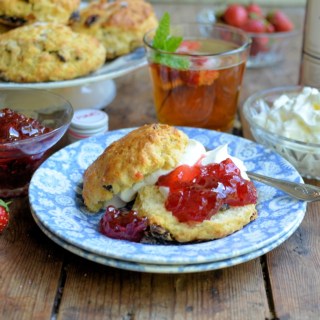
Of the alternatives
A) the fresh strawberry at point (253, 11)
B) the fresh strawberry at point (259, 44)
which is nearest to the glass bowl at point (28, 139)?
the fresh strawberry at point (259, 44)

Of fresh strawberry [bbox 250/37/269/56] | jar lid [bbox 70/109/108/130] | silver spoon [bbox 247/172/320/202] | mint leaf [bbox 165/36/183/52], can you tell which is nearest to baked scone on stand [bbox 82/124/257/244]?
silver spoon [bbox 247/172/320/202]

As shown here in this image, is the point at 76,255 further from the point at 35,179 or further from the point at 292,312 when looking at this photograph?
the point at 292,312

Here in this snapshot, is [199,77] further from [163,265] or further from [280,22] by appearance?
[280,22]

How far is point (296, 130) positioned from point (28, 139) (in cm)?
87

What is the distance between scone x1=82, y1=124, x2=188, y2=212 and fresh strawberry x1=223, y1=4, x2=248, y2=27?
5.27 ft

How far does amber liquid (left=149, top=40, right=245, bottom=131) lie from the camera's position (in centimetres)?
214

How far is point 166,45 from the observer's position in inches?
85.4

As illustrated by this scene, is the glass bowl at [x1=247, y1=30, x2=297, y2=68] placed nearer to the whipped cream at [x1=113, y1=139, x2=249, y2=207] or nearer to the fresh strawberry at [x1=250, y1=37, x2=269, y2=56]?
the fresh strawberry at [x1=250, y1=37, x2=269, y2=56]

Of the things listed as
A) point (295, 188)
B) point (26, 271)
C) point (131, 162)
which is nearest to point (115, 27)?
point (131, 162)

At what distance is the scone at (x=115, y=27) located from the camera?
2490 millimetres

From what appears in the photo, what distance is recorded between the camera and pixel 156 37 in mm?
2176

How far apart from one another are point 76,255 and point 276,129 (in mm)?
836

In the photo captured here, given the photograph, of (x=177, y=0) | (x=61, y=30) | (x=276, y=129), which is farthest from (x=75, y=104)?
(x=177, y=0)

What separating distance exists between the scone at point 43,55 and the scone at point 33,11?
12 cm
